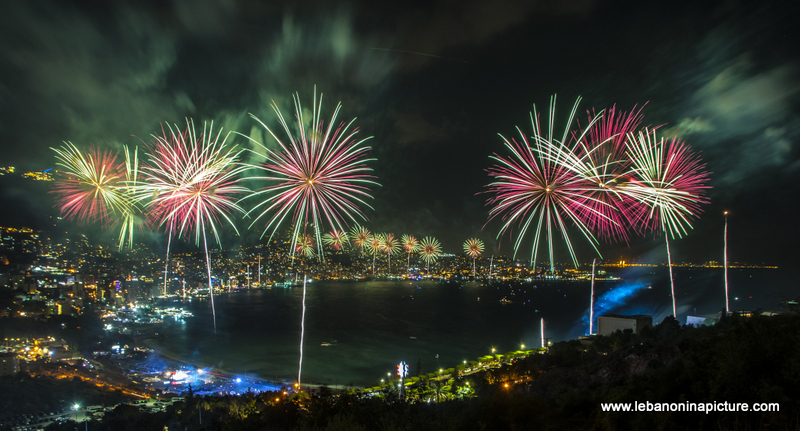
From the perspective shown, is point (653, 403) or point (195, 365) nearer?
point (653, 403)

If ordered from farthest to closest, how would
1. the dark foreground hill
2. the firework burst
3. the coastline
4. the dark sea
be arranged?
the dark sea → the coastline → the firework burst → the dark foreground hill

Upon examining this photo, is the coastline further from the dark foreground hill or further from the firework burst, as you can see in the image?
the dark foreground hill

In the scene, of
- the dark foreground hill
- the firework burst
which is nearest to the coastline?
the firework burst

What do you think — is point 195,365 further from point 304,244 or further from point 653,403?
point 653,403

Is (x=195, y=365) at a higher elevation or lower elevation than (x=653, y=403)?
lower

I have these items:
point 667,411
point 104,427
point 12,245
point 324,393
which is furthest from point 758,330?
point 12,245

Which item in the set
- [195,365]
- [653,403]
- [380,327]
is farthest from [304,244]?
[380,327]

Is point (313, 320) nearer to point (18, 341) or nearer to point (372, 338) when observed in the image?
point (372, 338)

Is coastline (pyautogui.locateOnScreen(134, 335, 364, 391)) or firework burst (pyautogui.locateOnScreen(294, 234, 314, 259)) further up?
firework burst (pyautogui.locateOnScreen(294, 234, 314, 259))
